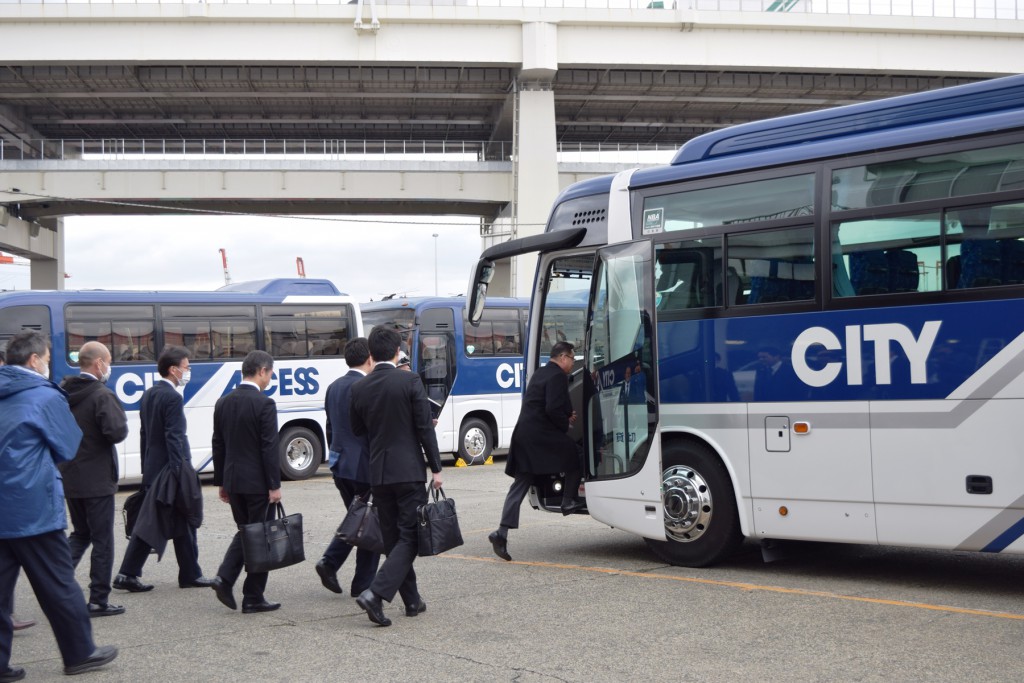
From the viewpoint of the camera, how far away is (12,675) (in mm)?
5785

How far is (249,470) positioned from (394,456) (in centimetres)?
116

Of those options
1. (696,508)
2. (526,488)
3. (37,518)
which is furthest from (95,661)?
(696,508)

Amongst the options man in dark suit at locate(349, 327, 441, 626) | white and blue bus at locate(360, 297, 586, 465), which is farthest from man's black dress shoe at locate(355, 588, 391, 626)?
white and blue bus at locate(360, 297, 586, 465)

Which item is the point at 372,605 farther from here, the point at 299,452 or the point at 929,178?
the point at 299,452

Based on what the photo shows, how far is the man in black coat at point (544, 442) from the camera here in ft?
30.2

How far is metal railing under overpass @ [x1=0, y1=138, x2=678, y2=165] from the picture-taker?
35375 mm

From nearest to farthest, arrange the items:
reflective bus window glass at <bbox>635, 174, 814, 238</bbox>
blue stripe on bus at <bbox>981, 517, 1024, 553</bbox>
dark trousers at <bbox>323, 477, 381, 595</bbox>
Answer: blue stripe on bus at <bbox>981, 517, 1024, 553</bbox> < dark trousers at <bbox>323, 477, 381, 595</bbox> < reflective bus window glass at <bbox>635, 174, 814, 238</bbox>

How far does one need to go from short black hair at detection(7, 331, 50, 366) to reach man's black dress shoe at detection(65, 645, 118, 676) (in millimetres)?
1649

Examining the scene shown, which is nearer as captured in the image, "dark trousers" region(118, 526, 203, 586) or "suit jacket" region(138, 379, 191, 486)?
"suit jacket" region(138, 379, 191, 486)

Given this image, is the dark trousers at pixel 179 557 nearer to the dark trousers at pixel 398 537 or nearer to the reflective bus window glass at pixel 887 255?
the dark trousers at pixel 398 537

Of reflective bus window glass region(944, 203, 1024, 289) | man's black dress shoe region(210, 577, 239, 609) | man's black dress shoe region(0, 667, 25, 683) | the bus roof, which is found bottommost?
man's black dress shoe region(0, 667, 25, 683)

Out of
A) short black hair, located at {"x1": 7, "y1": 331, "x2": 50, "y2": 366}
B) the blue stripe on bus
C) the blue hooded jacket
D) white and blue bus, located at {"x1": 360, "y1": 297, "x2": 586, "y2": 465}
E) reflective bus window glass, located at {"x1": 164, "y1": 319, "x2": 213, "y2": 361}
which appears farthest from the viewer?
white and blue bus, located at {"x1": 360, "y1": 297, "x2": 586, "y2": 465}


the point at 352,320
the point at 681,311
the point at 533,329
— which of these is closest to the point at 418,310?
the point at 352,320

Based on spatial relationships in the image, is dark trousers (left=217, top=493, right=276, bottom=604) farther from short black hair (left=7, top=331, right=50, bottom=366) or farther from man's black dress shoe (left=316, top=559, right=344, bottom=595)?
short black hair (left=7, top=331, right=50, bottom=366)
